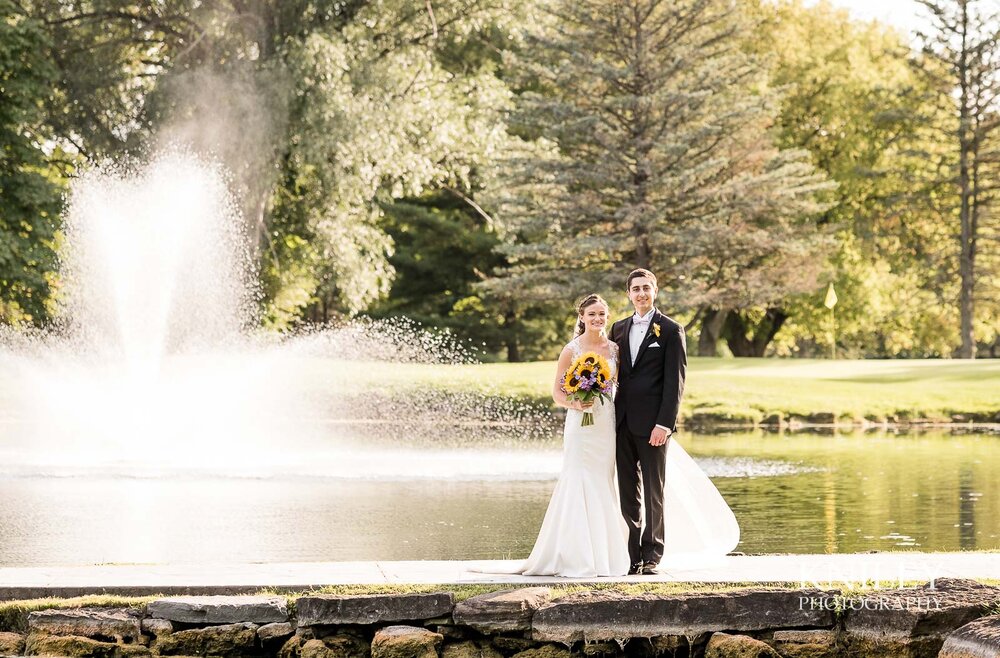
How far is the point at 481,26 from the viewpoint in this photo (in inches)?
1451

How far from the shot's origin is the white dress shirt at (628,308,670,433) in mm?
9195

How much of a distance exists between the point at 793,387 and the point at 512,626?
2703 centimetres

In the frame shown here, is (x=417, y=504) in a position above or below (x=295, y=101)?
below

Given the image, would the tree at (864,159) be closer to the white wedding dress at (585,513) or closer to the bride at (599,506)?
the bride at (599,506)

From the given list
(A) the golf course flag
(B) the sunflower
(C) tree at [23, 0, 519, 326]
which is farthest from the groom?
(A) the golf course flag

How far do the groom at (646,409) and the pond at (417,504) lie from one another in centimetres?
199

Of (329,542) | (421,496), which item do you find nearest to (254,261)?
(421,496)

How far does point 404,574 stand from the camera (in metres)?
8.54

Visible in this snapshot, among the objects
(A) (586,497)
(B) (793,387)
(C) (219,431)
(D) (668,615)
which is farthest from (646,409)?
(B) (793,387)

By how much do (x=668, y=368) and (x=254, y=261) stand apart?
1078 inches

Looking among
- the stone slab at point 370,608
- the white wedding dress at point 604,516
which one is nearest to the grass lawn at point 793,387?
the white wedding dress at point 604,516

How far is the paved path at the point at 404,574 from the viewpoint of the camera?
26.1 feet

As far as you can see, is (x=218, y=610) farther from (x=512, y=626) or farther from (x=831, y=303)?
(x=831, y=303)

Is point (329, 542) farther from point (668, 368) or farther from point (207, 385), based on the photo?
point (207, 385)
